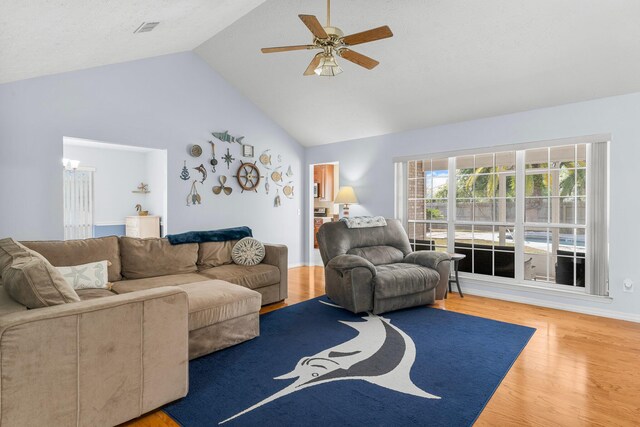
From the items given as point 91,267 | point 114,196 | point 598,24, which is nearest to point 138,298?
point 91,267

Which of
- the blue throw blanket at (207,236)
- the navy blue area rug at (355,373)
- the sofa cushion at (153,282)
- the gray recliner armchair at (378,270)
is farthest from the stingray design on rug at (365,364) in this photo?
the blue throw blanket at (207,236)

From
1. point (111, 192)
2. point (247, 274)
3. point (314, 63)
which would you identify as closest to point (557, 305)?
point (247, 274)

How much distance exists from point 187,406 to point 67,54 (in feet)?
10.3

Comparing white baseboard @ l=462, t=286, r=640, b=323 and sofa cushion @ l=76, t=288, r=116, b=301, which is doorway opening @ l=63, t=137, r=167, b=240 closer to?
sofa cushion @ l=76, t=288, r=116, b=301

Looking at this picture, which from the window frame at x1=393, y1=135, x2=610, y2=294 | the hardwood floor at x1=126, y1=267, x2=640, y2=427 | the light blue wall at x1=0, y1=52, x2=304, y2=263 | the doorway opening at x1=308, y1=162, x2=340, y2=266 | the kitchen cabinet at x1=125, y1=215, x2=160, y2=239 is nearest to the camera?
the hardwood floor at x1=126, y1=267, x2=640, y2=427

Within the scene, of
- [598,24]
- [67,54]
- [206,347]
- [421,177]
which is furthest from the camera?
[421,177]

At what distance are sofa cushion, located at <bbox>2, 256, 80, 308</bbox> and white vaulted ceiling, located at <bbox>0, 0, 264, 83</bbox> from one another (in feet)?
4.64

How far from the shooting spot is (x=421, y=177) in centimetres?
514

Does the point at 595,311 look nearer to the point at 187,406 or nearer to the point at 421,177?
the point at 421,177

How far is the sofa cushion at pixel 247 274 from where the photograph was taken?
145 inches

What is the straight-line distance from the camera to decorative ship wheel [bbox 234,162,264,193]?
539 cm

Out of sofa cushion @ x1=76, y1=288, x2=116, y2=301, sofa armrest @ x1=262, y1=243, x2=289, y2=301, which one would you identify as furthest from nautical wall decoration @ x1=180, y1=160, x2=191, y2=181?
sofa cushion @ x1=76, y1=288, x2=116, y2=301

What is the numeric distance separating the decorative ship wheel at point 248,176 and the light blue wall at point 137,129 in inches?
5.4

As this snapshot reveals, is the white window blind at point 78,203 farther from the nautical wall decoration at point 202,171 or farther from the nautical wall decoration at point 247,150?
the nautical wall decoration at point 247,150
